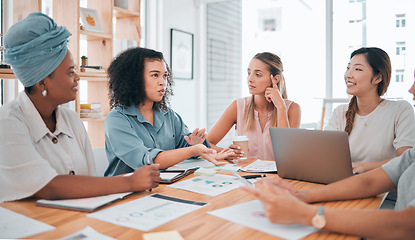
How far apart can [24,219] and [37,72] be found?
559 millimetres

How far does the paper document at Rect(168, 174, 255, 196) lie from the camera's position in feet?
4.26

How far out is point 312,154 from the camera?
140 centimetres

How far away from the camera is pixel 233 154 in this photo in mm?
1770

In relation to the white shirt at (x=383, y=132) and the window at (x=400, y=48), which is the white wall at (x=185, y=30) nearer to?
the window at (x=400, y=48)

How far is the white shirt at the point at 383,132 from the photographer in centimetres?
190

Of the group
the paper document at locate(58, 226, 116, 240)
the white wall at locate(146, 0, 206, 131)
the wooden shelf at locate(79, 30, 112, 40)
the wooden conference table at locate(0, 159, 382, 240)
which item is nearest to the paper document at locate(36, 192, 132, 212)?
the wooden conference table at locate(0, 159, 382, 240)

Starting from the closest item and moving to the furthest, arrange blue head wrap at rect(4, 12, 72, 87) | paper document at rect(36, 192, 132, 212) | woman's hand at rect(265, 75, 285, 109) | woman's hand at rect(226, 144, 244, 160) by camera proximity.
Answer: paper document at rect(36, 192, 132, 212)
blue head wrap at rect(4, 12, 72, 87)
woman's hand at rect(226, 144, 244, 160)
woman's hand at rect(265, 75, 285, 109)

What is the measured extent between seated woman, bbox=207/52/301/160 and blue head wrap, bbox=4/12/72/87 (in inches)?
59.8

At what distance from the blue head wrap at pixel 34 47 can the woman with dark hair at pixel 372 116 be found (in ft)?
5.36

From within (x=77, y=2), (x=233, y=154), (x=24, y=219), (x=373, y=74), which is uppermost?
(x=77, y=2)

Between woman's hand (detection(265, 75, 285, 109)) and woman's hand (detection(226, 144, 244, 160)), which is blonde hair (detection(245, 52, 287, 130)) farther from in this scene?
woman's hand (detection(226, 144, 244, 160))

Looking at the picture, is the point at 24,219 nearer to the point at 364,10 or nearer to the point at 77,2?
the point at 77,2

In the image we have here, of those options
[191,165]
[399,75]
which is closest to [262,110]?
[191,165]

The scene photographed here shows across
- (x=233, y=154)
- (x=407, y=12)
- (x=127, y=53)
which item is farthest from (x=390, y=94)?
(x=127, y=53)
